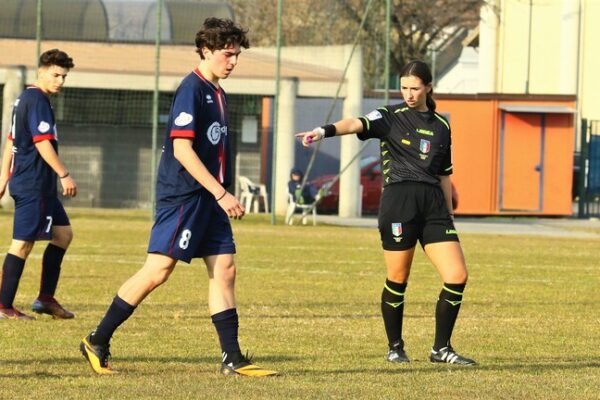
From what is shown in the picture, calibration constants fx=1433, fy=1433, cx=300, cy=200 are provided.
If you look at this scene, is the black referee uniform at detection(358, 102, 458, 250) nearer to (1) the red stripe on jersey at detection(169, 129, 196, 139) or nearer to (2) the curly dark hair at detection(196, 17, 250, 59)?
(2) the curly dark hair at detection(196, 17, 250, 59)

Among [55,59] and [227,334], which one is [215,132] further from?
[55,59]

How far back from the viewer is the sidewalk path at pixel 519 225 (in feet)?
97.6

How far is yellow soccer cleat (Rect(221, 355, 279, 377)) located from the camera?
26.0ft

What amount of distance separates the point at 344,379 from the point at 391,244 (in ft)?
4.43

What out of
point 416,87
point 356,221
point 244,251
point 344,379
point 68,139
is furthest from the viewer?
point 68,139

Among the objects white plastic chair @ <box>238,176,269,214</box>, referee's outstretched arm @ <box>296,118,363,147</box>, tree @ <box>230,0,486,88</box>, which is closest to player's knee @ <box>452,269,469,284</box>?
referee's outstretched arm @ <box>296,118,363,147</box>

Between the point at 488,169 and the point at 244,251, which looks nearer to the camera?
the point at 244,251

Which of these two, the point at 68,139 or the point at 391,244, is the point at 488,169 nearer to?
the point at 68,139

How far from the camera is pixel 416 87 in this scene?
891 centimetres

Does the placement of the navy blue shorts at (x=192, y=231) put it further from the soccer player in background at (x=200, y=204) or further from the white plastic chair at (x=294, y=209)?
the white plastic chair at (x=294, y=209)

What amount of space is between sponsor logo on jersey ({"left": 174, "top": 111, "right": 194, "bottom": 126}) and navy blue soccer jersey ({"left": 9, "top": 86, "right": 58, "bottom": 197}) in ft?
10.2

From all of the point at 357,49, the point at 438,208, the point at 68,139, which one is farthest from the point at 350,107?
the point at 438,208

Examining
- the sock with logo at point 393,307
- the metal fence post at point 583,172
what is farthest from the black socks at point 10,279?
the metal fence post at point 583,172

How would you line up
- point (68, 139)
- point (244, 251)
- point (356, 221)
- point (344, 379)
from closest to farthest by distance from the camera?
1. point (344, 379)
2. point (244, 251)
3. point (356, 221)
4. point (68, 139)
